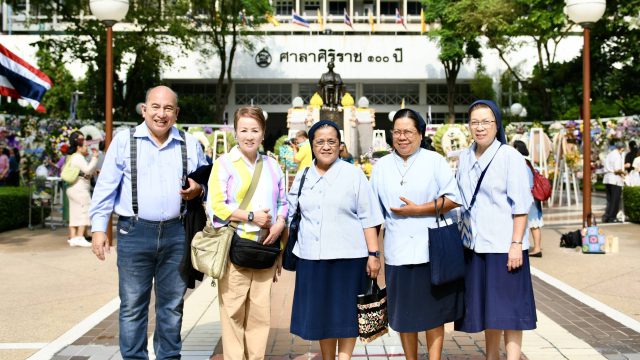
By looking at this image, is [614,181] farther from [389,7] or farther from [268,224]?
[389,7]

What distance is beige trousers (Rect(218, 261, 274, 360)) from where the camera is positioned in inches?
168

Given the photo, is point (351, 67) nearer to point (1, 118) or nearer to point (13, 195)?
point (1, 118)

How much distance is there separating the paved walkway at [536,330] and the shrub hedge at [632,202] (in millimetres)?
6150

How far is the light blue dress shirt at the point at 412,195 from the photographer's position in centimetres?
414

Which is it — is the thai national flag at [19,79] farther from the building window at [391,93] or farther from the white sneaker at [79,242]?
the building window at [391,93]

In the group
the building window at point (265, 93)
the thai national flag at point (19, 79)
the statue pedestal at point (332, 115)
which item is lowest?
the thai national flag at point (19, 79)

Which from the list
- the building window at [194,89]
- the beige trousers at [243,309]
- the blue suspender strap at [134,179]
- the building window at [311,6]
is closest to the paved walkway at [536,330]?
the beige trousers at [243,309]

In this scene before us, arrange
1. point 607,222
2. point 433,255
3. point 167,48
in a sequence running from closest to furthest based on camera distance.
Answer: point 433,255
point 607,222
point 167,48

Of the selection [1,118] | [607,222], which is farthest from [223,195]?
[1,118]

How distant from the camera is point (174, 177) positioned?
14.1 feet

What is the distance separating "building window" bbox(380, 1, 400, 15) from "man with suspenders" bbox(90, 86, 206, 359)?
51.0 metres

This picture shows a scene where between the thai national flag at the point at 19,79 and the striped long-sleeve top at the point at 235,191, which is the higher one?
the thai national flag at the point at 19,79

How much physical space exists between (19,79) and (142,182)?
900 centimetres

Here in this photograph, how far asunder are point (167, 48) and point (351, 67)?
479 inches
